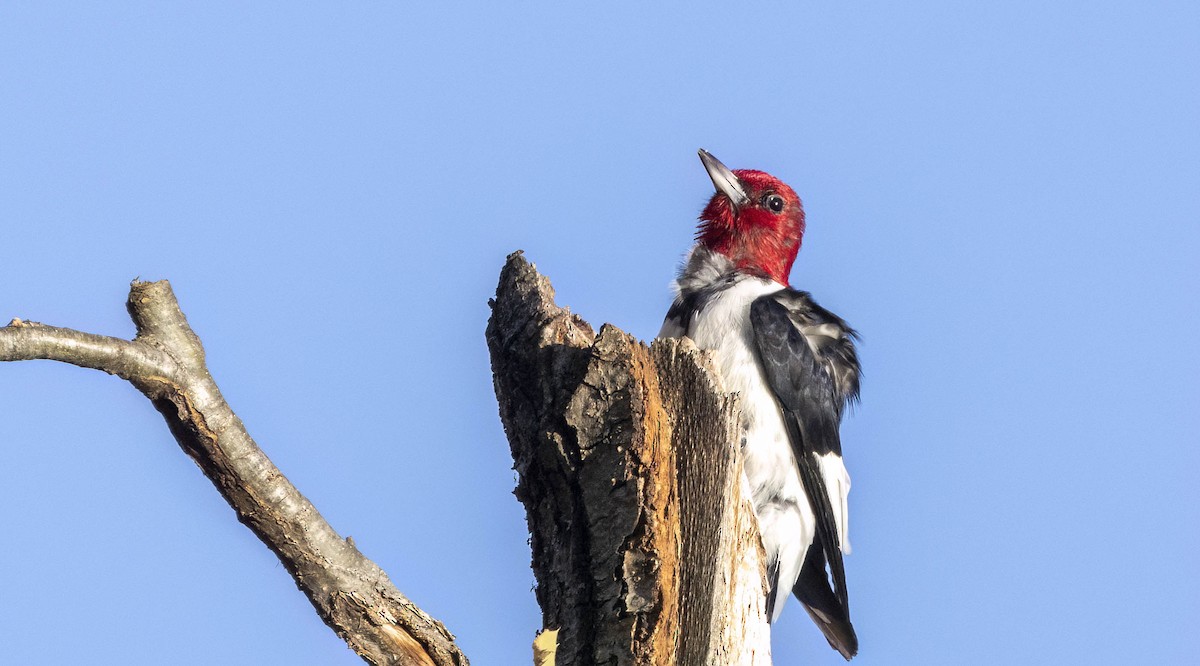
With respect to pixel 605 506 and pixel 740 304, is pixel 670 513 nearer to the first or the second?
pixel 605 506

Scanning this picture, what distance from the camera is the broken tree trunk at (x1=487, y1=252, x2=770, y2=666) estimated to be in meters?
4.14

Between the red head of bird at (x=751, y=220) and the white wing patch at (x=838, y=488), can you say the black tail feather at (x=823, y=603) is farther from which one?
the red head of bird at (x=751, y=220)

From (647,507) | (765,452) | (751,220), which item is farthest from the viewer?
(751,220)

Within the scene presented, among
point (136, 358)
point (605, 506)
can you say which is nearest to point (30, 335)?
point (136, 358)

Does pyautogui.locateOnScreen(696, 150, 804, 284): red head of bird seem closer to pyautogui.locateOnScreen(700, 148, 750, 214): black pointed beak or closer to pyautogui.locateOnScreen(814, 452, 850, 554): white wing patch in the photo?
pyautogui.locateOnScreen(700, 148, 750, 214): black pointed beak

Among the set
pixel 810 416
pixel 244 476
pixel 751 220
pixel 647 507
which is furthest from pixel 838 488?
pixel 244 476

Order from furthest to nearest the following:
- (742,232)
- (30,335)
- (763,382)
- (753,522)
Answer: (742,232), (763,382), (753,522), (30,335)

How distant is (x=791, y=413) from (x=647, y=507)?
2.00 meters

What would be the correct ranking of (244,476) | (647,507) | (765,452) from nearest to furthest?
(244,476) → (647,507) → (765,452)

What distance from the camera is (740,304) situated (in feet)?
20.0

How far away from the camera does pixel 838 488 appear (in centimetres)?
619

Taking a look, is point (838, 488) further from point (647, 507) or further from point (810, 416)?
point (647, 507)

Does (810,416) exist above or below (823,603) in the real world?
above

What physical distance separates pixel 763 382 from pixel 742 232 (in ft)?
4.59
